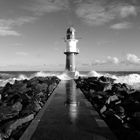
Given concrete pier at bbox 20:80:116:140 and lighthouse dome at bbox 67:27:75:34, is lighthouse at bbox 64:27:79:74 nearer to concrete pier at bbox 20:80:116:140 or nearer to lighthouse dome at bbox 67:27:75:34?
lighthouse dome at bbox 67:27:75:34

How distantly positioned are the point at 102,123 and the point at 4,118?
289cm

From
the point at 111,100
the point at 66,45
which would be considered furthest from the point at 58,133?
the point at 66,45

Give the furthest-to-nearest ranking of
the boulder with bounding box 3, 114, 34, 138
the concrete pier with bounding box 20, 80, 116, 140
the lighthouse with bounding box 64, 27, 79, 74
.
A: the lighthouse with bounding box 64, 27, 79, 74 → the boulder with bounding box 3, 114, 34, 138 → the concrete pier with bounding box 20, 80, 116, 140

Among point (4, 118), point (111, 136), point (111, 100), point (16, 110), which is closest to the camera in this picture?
point (111, 136)

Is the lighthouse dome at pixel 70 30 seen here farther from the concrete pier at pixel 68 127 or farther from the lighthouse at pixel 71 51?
the concrete pier at pixel 68 127

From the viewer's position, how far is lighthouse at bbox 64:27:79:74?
Result: 28755mm

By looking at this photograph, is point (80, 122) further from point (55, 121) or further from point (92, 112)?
point (92, 112)

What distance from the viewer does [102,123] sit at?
18.4 feet

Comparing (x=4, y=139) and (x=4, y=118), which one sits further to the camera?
(x=4, y=118)

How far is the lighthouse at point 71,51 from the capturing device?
94.3ft

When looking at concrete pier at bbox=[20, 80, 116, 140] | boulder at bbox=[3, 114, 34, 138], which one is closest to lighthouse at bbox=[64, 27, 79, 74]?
concrete pier at bbox=[20, 80, 116, 140]

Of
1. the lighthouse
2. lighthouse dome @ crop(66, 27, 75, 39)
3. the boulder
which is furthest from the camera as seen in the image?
lighthouse dome @ crop(66, 27, 75, 39)

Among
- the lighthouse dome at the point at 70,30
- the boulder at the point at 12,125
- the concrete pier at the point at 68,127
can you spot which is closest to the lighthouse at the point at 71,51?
the lighthouse dome at the point at 70,30

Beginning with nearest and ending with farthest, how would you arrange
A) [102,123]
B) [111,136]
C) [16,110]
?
1. [111,136]
2. [102,123]
3. [16,110]
